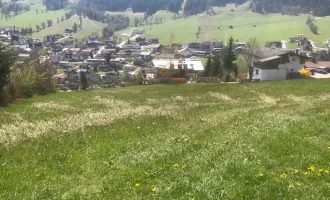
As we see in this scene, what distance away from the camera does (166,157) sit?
14.5 metres

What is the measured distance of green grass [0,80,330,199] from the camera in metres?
11.2

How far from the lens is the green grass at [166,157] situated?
1116 centimetres

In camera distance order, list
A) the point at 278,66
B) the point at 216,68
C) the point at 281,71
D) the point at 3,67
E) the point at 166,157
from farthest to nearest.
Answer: the point at 216,68 < the point at 281,71 < the point at 278,66 < the point at 3,67 < the point at 166,157

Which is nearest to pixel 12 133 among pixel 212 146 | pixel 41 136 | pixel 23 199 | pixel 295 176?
pixel 41 136

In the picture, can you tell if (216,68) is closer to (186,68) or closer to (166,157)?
(186,68)

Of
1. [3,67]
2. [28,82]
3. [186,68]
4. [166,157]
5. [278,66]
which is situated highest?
[3,67]

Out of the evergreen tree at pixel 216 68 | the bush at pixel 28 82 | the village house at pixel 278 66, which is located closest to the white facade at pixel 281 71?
the village house at pixel 278 66

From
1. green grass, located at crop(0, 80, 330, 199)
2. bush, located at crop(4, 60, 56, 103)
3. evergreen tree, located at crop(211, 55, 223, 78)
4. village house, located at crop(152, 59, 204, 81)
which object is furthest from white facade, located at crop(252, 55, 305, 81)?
green grass, located at crop(0, 80, 330, 199)

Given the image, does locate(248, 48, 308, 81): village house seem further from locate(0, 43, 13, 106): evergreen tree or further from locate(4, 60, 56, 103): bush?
locate(0, 43, 13, 106): evergreen tree

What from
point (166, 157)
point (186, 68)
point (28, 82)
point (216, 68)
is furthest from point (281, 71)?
point (166, 157)

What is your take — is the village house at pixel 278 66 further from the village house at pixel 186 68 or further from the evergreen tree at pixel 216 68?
the village house at pixel 186 68

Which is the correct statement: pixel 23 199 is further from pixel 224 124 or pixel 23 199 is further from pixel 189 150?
pixel 224 124

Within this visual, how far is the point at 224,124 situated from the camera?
21.5 m

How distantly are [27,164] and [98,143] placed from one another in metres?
3.78
